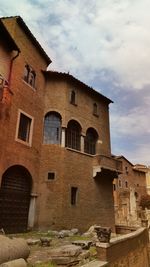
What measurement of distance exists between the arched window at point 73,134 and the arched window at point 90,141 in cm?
79

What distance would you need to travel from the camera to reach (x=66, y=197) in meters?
15.2

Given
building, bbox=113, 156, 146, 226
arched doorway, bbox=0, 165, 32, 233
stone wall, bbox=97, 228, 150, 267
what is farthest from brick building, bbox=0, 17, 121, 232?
building, bbox=113, 156, 146, 226

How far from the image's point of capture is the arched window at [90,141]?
18.4 m

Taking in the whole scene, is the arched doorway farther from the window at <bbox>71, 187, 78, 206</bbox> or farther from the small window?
the window at <bbox>71, 187, 78, 206</bbox>

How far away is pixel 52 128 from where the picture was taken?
660 inches

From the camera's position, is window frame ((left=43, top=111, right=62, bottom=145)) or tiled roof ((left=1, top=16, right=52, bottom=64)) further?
window frame ((left=43, top=111, right=62, bottom=145))

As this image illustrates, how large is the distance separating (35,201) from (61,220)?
1892 mm

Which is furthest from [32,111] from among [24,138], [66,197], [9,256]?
[9,256]

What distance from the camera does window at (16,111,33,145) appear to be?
1420cm

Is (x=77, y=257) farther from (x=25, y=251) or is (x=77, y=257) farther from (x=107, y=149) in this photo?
(x=107, y=149)

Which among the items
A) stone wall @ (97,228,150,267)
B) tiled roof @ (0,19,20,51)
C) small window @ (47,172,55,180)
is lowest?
stone wall @ (97,228,150,267)

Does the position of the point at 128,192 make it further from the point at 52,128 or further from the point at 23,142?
the point at 23,142

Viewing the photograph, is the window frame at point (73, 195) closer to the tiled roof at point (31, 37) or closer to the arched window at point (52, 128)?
the arched window at point (52, 128)

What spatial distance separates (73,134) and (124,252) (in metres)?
9.63
